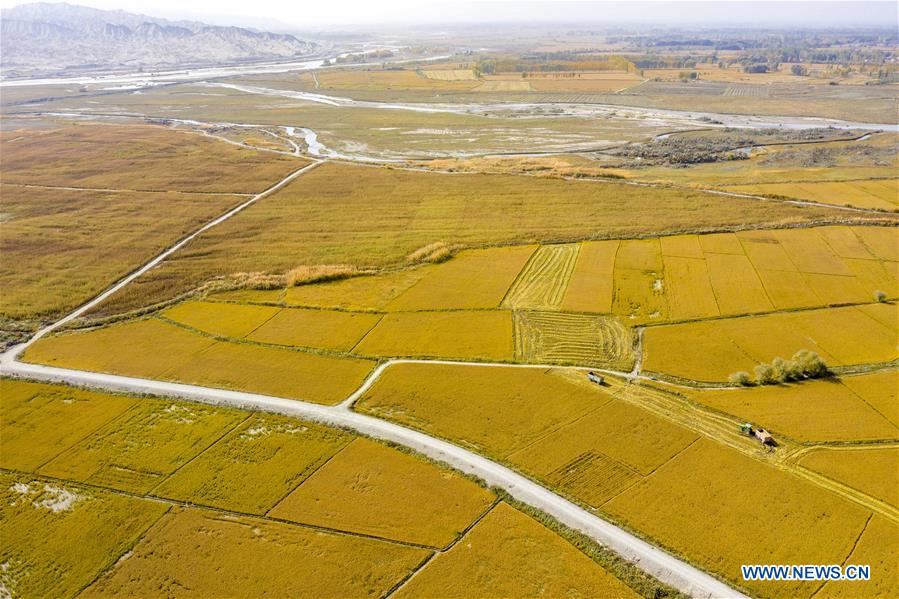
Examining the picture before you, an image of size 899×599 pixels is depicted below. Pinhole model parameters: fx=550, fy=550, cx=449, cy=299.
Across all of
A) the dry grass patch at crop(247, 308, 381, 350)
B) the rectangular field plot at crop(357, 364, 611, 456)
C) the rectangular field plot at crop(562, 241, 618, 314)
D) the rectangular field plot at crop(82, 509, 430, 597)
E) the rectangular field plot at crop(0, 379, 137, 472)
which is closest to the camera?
the rectangular field plot at crop(82, 509, 430, 597)

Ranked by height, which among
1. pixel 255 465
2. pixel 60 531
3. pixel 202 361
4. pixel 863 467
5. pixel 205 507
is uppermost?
pixel 863 467

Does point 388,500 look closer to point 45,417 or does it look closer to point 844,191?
point 45,417

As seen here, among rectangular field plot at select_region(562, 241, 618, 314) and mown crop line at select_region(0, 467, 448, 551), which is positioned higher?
rectangular field plot at select_region(562, 241, 618, 314)

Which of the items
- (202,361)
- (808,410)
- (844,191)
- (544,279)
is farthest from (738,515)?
(844,191)

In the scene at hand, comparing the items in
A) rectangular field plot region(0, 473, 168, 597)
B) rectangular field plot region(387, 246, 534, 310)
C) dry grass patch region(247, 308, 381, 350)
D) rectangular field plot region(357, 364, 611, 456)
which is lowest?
rectangular field plot region(0, 473, 168, 597)

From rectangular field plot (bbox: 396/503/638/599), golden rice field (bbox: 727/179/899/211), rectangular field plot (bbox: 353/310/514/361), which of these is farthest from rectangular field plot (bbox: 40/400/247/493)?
golden rice field (bbox: 727/179/899/211)

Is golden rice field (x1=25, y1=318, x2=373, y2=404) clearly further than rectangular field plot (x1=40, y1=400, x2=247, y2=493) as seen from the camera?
Yes

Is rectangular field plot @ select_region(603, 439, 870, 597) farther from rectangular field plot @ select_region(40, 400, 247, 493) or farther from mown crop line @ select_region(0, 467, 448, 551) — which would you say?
rectangular field plot @ select_region(40, 400, 247, 493)
